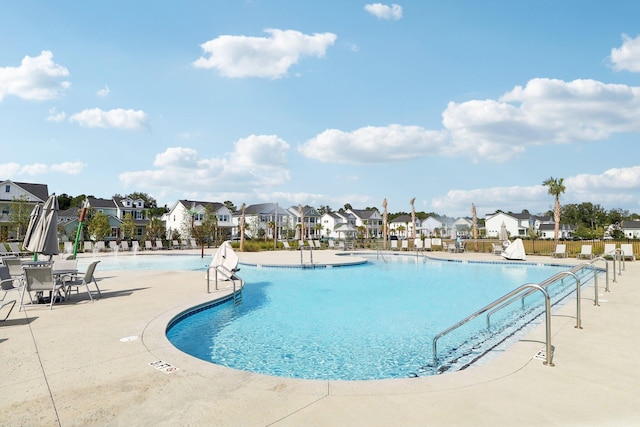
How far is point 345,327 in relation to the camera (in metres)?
8.23

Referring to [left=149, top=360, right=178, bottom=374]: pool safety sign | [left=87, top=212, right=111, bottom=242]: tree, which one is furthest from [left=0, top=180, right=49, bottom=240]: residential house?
[left=149, top=360, right=178, bottom=374]: pool safety sign

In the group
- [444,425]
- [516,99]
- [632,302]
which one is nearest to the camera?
[444,425]

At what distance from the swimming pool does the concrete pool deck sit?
4.43 feet

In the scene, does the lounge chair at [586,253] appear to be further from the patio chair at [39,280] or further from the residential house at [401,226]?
the residential house at [401,226]

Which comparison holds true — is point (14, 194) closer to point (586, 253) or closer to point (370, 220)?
point (586, 253)

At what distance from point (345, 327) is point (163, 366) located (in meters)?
4.49

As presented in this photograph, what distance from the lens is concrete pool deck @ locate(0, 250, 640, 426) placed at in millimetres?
3244

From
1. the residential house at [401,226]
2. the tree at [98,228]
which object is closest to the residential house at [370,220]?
the residential house at [401,226]

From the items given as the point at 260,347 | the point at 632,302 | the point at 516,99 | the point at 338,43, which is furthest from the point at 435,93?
the point at 260,347

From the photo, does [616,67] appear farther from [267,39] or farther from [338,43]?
[267,39]

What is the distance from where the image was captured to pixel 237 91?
1845cm

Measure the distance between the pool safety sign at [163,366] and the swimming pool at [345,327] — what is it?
146 centimetres

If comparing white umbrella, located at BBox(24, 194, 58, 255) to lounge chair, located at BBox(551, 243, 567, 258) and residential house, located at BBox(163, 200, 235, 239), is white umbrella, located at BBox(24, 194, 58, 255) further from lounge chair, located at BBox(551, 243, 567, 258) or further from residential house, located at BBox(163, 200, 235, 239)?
residential house, located at BBox(163, 200, 235, 239)

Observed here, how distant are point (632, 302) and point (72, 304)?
42.9 feet
